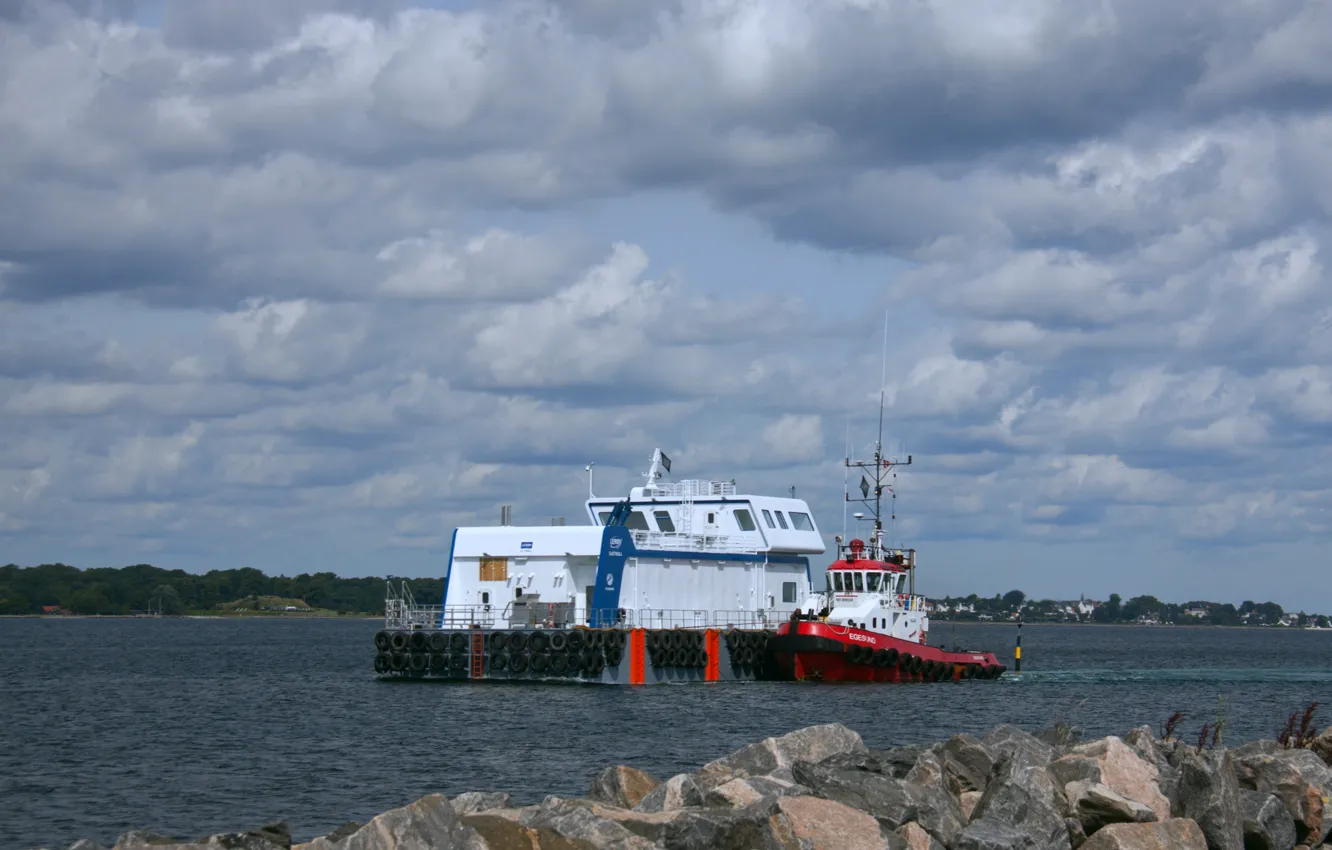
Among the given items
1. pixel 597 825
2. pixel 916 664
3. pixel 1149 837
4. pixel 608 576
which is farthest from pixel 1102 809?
pixel 916 664

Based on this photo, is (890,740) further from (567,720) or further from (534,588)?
(534,588)

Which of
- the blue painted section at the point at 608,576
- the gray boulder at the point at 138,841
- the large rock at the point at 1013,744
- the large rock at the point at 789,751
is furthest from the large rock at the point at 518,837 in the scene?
the blue painted section at the point at 608,576

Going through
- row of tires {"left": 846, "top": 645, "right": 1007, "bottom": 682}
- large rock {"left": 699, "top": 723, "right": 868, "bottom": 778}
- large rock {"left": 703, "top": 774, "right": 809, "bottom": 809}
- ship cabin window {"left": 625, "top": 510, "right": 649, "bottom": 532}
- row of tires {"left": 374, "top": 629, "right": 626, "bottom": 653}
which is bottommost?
large rock {"left": 703, "top": 774, "right": 809, "bottom": 809}

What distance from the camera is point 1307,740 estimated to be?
2267 centimetres

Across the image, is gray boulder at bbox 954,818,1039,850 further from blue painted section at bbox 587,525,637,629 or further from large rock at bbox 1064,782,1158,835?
blue painted section at bbox 587,525,637,629

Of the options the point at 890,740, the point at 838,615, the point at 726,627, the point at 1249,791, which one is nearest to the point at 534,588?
the point at 726,627

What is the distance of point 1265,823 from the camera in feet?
55.5

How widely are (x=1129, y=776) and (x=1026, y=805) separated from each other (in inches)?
102

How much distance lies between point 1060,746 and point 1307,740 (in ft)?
14.8

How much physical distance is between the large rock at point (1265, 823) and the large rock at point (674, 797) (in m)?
6.09

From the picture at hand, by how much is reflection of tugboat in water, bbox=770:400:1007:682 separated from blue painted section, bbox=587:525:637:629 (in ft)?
18.0

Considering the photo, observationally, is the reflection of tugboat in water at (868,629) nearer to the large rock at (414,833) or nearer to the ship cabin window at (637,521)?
the ship cabin window at (637,521)

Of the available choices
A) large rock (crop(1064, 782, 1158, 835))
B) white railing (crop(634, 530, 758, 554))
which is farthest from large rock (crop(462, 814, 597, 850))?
white railing (crop(634, 530, 758, 554))

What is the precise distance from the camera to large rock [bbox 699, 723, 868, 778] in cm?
1839
